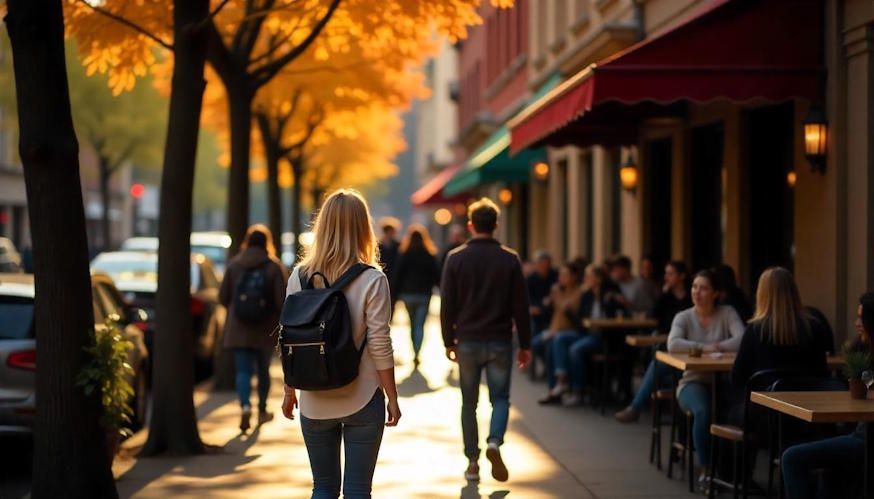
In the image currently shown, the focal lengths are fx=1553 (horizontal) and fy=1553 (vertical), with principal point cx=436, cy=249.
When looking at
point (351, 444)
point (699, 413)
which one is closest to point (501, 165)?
point (699, 413)

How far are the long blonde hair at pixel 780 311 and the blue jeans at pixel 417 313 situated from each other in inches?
451

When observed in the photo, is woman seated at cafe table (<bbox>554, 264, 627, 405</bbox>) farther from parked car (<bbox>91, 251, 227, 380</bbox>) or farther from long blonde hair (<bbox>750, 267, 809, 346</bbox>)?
long blonde hair (<bbox>750, 267, 809, 346</bbox>)

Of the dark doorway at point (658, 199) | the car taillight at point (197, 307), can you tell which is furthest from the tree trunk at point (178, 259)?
the dark doorway at point (658, 199)

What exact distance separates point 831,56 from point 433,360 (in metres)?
11.4

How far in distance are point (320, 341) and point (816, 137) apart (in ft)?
24.1

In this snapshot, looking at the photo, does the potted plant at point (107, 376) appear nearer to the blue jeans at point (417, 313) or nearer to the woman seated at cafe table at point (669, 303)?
the woman seated at cafe table at point (669, 303)

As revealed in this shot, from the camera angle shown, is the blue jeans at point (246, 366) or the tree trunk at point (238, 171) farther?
the tree trunk at point (238, 171)

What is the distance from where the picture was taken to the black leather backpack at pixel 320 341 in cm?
645

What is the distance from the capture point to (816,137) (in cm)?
1273

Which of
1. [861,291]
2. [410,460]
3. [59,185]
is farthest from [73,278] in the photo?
[861,291]

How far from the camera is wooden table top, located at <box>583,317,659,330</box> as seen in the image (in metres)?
15.1

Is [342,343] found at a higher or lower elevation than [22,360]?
higher

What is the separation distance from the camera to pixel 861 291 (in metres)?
12.1

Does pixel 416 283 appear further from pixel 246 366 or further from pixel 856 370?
pixel 856 370
